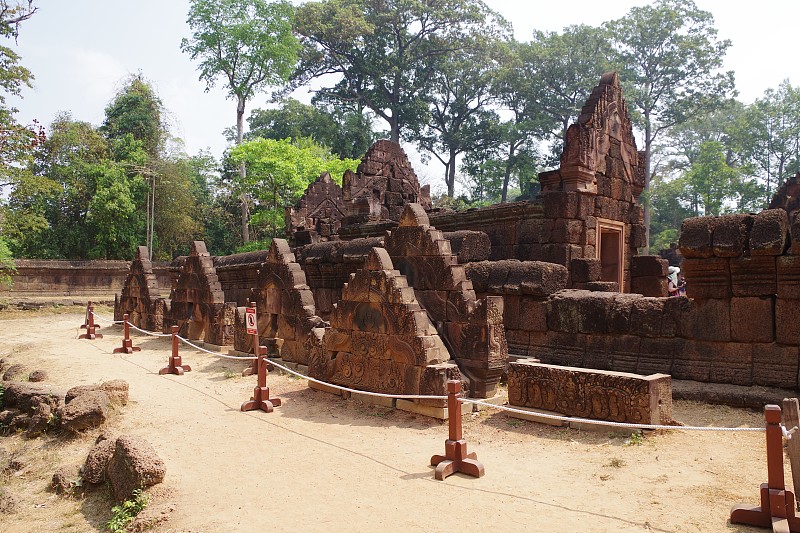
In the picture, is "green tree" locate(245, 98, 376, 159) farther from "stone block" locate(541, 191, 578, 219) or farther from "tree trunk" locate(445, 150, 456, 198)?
"stone block" locate(541, 191, 578, 219)

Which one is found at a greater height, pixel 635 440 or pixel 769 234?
pixel 769 234

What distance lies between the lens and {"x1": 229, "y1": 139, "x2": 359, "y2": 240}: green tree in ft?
77.3

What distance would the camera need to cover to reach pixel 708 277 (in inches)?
263

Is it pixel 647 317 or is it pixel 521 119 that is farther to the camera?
pixel 521 119

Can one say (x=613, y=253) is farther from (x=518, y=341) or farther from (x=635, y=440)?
(x=635, y=440)

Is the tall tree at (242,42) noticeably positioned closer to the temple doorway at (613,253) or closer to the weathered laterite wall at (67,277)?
the weathered laterite wall at (67,277)

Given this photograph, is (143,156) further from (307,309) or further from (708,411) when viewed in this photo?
(708,411)

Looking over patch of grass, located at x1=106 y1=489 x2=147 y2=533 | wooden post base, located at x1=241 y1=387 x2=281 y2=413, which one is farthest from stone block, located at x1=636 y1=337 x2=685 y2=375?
patch of grass, located at x1=106 y1=489 x2=147 y2=533

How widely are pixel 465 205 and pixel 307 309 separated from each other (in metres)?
27.5

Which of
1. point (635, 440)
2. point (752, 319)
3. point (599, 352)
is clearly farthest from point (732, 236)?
point (635, 440)

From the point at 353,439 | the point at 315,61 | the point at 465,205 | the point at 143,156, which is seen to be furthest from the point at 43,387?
the point at 315,61

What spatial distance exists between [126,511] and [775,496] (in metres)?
4.48

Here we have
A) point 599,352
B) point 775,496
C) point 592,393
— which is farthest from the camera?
point 599,352

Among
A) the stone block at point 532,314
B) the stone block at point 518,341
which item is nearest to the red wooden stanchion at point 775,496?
the stone block at point 532,314
